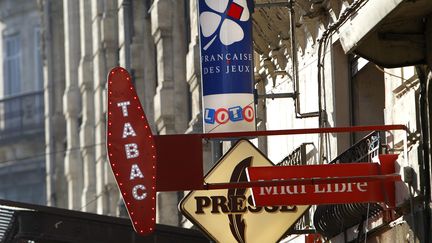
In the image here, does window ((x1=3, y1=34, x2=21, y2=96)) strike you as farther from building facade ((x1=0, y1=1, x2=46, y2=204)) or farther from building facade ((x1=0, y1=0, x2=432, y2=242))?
building facade ((x1=0, y1=0, x2=432, y2=242))

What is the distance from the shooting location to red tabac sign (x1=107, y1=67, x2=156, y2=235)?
18844 millimetres

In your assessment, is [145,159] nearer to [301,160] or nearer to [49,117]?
[301,160]

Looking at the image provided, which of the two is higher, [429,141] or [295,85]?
[295,85]

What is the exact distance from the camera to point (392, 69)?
2288 cm

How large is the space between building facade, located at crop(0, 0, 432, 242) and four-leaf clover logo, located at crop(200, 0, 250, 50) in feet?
1.75

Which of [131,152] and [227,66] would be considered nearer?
[131,152]

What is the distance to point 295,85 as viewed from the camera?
93.0 feet

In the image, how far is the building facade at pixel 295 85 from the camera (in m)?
20.6

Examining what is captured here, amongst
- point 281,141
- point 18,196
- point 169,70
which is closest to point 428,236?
point 281,141

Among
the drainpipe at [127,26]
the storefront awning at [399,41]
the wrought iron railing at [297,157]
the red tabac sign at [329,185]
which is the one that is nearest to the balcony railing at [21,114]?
the drainpipe at [127,26]

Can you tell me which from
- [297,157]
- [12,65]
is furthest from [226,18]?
[12,65]

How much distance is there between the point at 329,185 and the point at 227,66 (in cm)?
721

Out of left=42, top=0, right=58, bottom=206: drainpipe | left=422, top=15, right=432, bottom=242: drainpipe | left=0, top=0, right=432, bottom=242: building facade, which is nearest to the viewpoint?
left=422, top=15, right=432, bottom=242: drainpipe

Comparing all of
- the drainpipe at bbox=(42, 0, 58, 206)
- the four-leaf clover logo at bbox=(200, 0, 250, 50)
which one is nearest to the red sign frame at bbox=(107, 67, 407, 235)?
the four-leaf clover logo at bbox=(200, 0, 250, 50)
